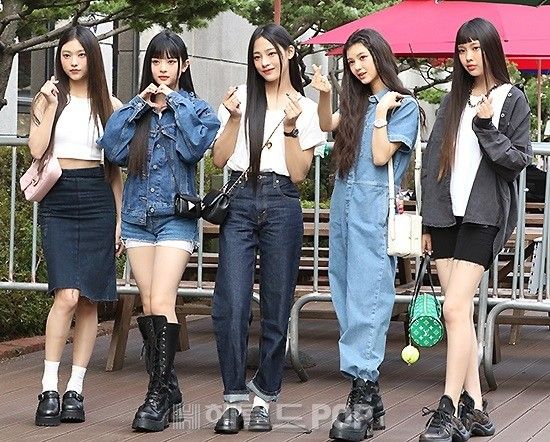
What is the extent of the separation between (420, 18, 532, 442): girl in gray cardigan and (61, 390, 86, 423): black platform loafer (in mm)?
1809

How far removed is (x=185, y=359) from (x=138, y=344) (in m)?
0.93

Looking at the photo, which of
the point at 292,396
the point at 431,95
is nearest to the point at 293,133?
the point at 292,396

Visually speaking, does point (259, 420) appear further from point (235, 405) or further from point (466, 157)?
point (466, 157)

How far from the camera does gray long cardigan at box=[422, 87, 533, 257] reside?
21.5ft

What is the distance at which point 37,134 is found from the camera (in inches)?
280

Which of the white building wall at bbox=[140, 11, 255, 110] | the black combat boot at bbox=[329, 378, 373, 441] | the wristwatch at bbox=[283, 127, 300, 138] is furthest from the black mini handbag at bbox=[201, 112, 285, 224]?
the white building wall at bbox=[140, 11, 255, 110]

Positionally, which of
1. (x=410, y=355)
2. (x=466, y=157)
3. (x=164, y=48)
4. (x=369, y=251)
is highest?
(x=164, y=48)

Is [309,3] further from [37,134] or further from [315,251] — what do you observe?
[37,134]

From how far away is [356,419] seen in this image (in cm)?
668

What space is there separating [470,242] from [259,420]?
1374 mm

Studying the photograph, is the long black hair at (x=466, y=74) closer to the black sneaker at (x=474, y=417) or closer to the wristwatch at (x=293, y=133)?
the wristwatch at (x=293, y=133)

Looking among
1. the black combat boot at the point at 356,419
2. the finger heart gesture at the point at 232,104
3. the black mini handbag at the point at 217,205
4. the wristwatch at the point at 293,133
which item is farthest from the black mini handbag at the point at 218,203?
the black combat boot at the point at 356,419

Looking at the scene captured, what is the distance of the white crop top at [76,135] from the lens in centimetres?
720

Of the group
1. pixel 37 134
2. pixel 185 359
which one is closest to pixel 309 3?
pixel 185 359
